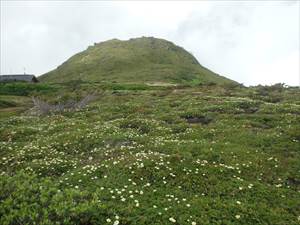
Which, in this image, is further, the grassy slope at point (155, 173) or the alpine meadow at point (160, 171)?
the alpine meadow at point (160, 171)

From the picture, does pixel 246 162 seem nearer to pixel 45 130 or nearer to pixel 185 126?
pixel 185 126

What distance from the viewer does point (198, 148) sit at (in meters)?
21.8

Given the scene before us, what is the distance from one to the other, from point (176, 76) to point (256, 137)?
431 feet

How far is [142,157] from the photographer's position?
19.1 meters

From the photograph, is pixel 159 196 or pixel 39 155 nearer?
pixel 159 196

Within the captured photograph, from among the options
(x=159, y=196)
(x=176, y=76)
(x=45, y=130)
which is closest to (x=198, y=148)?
(x=159, y=196)

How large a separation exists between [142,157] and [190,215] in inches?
250

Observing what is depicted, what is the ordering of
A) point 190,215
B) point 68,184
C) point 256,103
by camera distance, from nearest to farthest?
point 190,215, point 68,184, point 256,103

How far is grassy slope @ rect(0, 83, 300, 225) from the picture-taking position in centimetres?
1145

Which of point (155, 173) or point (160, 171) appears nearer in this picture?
point (155, 173)

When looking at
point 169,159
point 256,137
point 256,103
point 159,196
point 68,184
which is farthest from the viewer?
point 256,103

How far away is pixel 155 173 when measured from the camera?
17203mm

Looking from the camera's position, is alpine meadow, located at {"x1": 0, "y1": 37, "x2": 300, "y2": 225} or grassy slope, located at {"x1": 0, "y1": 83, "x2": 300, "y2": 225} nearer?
grassy slope, located at {"x1": 0, "y1": 83, "x2": 300, "y2": 225}

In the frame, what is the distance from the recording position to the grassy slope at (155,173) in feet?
37.6
